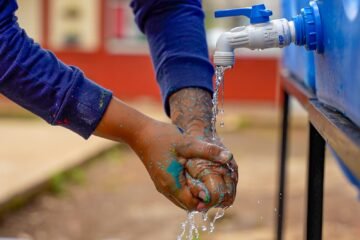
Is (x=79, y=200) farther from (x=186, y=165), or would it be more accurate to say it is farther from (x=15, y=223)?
(x=186, y=165)

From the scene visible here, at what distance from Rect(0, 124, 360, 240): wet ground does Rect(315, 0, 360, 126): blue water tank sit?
2065mm

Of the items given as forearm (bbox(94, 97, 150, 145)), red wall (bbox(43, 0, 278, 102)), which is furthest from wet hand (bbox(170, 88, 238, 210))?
red wall (bbox(43, 0, 278, 102))

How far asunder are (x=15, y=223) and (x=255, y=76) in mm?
5791

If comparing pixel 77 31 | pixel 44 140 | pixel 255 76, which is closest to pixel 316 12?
pixel 44 140

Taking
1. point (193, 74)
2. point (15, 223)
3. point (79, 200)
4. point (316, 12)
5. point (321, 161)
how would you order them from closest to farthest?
1. point (316, 12)
2. point (321, 161)
3. point (193, 74)
4. point (15, 223)
5. point (79, 200)

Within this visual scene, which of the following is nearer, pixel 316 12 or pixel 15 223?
pixel 316 12

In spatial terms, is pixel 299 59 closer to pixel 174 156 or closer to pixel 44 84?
pixel 174 156

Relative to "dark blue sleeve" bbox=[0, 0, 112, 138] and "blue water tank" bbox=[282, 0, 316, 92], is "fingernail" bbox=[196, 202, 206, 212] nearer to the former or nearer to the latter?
"dark blue sleeve" bbox=[0, 0, 112, 138]

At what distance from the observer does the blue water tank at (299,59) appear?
1624 mm

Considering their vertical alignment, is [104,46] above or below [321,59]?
below

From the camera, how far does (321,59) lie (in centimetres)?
140

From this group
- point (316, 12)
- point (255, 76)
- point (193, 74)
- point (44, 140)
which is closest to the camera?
point (316, 12)

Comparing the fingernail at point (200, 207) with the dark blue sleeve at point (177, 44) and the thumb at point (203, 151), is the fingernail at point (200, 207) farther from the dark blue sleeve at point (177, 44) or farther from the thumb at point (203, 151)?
the dark blue sleeve at point (177, 44)

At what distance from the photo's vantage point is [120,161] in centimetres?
604
